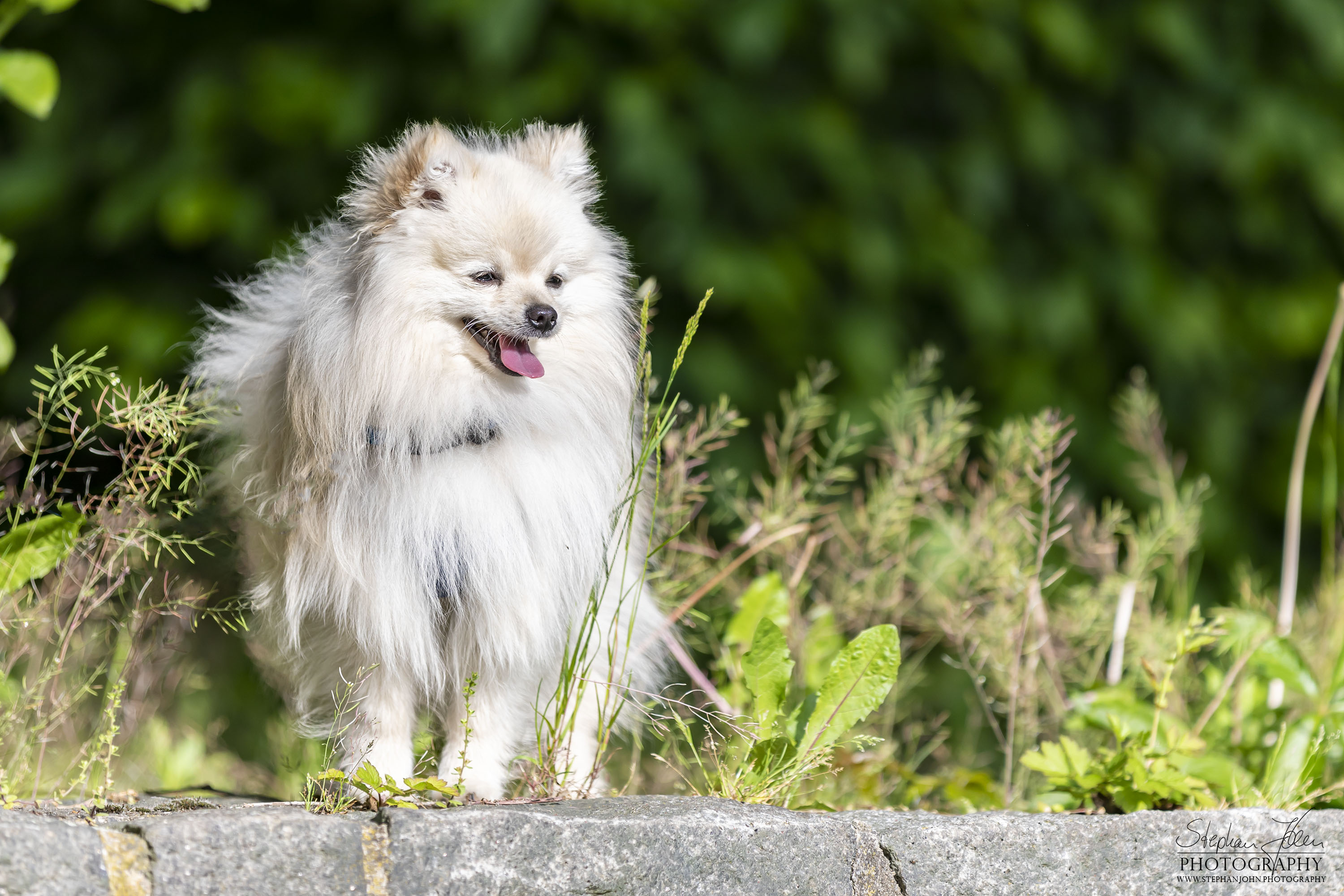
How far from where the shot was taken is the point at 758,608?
9.36 feet

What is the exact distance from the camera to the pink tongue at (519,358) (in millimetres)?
2250

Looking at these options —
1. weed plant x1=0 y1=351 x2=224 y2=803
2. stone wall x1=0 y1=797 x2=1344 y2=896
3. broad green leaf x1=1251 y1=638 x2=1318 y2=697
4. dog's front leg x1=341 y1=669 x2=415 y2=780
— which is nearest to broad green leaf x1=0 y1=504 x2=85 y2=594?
weed plant x1=0 y1=351 x2=224 y2=803

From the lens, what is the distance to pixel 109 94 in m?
4.39

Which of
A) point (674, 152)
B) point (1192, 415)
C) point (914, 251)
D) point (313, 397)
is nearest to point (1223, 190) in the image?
point (1192, 415)

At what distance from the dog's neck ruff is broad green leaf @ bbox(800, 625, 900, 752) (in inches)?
30.1

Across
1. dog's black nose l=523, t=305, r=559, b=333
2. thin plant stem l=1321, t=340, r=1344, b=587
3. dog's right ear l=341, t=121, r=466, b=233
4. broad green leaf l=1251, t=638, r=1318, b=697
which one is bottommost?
broad green leaf l=1251, t=638, r=1318, b=697

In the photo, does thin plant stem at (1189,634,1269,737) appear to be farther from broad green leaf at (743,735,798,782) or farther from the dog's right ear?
the dog's right ear

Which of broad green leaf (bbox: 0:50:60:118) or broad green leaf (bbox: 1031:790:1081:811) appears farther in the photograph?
broad green leaf (bbox: 1031:790:1081:811)

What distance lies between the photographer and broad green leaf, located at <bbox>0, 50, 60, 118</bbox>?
1476 millimetres

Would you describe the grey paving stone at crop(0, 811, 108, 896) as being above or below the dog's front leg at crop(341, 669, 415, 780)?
below

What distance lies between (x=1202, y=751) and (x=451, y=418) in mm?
1670

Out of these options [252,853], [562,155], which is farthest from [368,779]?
[562,155]

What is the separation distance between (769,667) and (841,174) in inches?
91.9

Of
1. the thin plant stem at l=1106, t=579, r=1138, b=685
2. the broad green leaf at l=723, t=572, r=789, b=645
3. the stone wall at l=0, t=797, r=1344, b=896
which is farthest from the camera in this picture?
the thin plant stem at l=1106, t=579, r=1138, b=685
